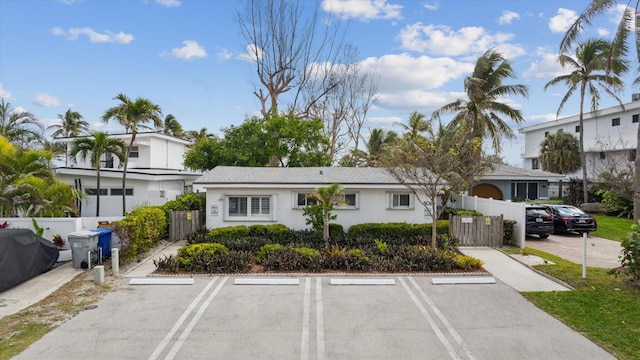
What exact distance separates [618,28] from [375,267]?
1240 centimetres

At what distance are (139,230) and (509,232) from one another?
575 inches

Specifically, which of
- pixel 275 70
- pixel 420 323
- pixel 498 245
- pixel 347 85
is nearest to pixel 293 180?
pixel 498 245

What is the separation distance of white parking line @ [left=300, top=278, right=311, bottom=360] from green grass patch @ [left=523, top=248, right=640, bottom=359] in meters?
5.37

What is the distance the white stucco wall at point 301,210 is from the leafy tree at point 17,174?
6.54 m

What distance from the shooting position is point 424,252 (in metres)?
12.6

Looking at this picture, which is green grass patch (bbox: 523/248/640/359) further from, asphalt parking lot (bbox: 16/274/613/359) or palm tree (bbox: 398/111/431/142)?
palm tree (bbox: 398/111/431/142)

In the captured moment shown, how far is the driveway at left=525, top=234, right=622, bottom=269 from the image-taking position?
13883 millimetres

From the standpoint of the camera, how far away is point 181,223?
1761 cm

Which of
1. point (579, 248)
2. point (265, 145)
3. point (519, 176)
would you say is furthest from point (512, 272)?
point (519, 176)

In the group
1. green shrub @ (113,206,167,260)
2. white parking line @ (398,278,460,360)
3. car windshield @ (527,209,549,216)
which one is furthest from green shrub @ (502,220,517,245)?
green shrub @ (113,206,167,260)

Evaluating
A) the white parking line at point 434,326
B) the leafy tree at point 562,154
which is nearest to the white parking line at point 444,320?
the white parking line at point 434,326

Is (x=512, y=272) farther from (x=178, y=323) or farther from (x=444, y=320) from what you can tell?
(x=178, y=323)

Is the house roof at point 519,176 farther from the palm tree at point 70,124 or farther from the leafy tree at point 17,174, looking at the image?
the palm tree at point 70,124

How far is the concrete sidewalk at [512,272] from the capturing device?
34.9 ft
